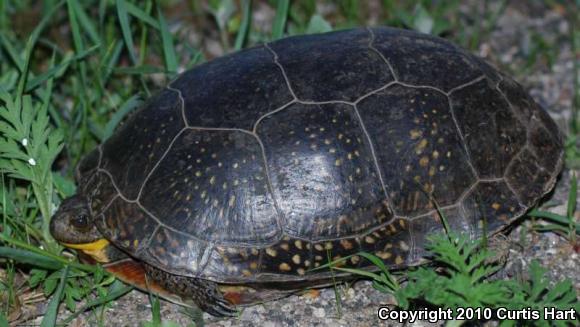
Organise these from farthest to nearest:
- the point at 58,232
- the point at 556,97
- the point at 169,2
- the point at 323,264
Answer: the point at 169,2
the point at 556,97
the point at 58,232
the point at 323,264

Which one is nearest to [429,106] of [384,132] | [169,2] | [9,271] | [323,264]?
[384,132]

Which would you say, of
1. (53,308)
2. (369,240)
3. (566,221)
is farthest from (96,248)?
(566,221)

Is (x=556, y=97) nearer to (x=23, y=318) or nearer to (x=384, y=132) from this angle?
(x=384, y=132)

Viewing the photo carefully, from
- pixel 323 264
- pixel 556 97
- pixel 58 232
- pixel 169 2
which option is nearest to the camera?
pixel 323 264

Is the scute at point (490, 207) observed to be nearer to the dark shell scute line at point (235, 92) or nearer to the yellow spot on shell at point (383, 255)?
the yellow spot on shell at point (383, 255)

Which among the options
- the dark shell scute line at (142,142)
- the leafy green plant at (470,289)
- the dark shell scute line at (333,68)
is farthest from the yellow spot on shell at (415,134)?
the dark shell scute line at (142,142)

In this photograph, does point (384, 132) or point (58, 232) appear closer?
point (384, 132)

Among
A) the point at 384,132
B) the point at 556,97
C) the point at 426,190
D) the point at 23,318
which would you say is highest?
the point at 384,132
